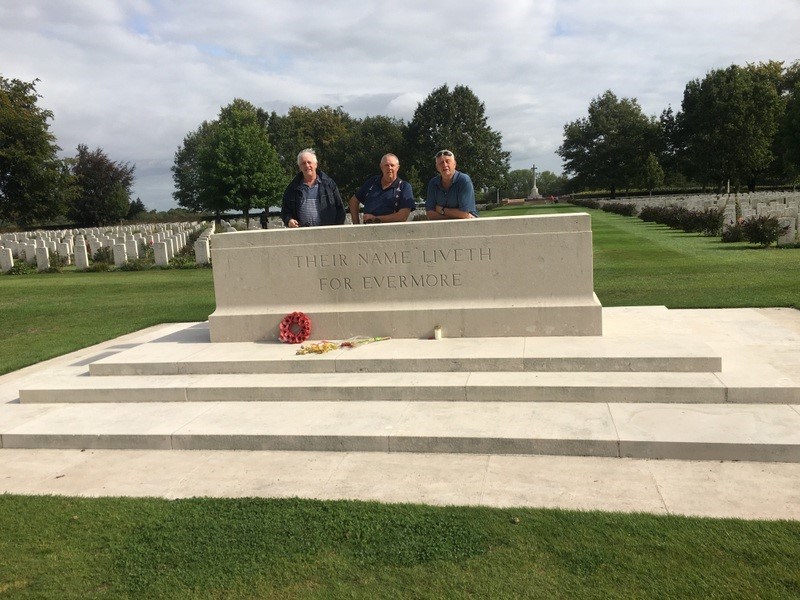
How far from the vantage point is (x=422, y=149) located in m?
65.6

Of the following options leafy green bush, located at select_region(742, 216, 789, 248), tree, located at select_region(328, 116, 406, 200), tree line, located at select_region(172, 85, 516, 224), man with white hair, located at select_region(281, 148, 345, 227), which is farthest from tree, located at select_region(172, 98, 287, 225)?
man with white hair, located at select_region(281, 148, 345, 227)

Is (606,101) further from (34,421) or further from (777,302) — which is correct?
(34,421)

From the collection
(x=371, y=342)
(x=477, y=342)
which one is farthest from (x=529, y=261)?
(x=371, y=342)

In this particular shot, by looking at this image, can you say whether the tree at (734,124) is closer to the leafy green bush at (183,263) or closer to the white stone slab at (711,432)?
the leafy green bush at (183,263)

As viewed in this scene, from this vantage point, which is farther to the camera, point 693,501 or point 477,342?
point 477,342

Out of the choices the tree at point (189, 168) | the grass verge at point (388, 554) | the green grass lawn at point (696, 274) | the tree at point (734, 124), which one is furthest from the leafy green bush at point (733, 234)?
the tree at point (189, 168)

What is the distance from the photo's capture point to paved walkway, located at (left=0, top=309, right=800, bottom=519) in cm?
368

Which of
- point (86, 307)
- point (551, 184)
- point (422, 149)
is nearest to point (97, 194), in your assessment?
point (422, 149)

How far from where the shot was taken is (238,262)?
282 inches

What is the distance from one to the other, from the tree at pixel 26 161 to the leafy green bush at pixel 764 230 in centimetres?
4624

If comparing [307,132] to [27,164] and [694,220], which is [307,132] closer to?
[27,164]

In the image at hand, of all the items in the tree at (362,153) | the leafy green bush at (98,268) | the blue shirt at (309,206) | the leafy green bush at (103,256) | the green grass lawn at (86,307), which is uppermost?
the tree at (362,153)

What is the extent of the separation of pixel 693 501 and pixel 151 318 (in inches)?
370

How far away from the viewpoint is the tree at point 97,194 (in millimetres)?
59494
